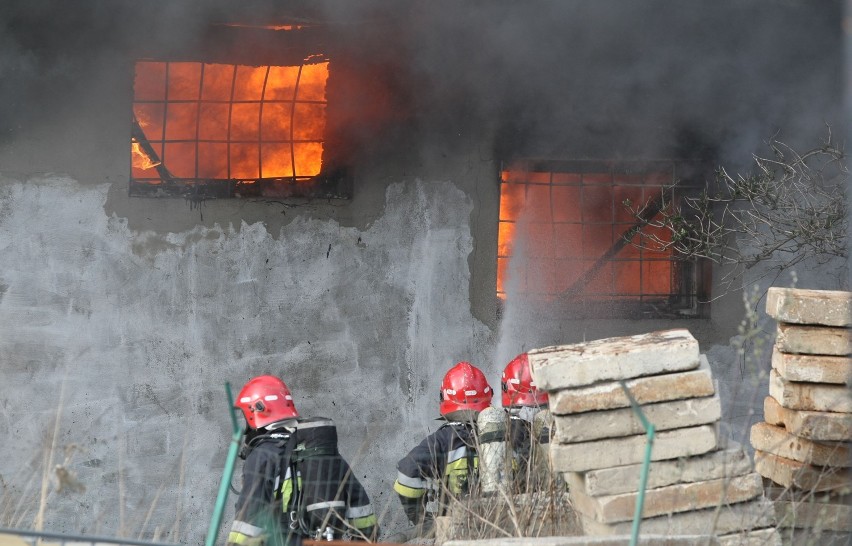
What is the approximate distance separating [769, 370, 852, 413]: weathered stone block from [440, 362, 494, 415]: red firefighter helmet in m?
1.96

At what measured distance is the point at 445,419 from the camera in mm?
6383

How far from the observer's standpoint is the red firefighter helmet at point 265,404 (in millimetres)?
5828

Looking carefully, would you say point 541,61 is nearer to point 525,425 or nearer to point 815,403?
point 525,425

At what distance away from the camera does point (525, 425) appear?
5.61m

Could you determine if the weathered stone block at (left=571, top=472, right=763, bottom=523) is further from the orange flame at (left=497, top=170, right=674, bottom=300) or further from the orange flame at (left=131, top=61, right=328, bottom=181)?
the orange flame at (left=131, top=61, right=328, bottom=181)

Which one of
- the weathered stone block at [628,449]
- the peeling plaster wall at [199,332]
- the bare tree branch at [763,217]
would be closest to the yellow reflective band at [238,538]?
the weathered stone block at [628,449]

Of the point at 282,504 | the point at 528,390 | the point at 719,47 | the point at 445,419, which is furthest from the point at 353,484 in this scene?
the point at 719,47

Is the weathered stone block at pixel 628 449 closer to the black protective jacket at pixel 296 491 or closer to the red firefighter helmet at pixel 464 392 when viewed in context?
the black protective jacket at pixel 296 491

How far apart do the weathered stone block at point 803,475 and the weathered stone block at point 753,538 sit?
60 centimetres

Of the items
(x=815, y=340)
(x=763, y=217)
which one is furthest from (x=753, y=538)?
(x=763, y=217)

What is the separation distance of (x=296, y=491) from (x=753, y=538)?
→ 2.35m

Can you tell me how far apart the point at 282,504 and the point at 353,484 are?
19.0 inches

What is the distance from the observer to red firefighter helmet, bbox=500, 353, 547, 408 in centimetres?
→ 649

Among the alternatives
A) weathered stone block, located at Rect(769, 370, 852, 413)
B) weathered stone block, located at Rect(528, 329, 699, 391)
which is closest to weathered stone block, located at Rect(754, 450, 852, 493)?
weathered stone block, located at Rect(769, 370, 852, 413)
